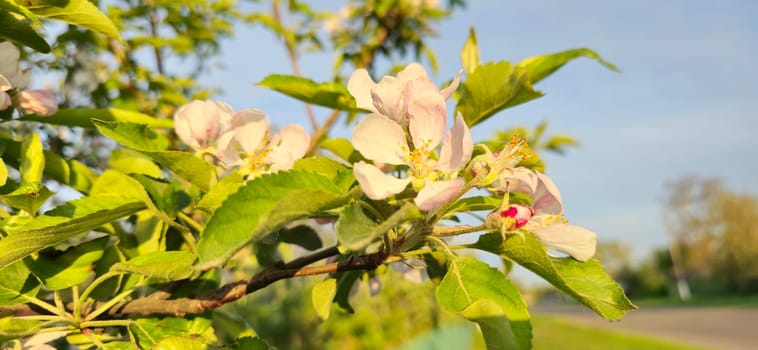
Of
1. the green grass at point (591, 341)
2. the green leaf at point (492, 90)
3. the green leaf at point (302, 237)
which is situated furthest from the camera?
the green grass at point (591, 341)

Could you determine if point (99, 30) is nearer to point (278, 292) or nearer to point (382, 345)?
point (382, 345)

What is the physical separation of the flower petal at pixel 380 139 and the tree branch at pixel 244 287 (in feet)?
0.43

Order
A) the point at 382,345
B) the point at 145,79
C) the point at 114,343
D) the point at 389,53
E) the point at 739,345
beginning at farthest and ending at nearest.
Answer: the point at 739,345, the point at 382,345, the point at 389,53, the point at 145,79, the point at 114,343

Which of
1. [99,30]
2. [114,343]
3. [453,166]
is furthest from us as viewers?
[99,30]

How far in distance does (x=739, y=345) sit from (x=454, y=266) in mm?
15111

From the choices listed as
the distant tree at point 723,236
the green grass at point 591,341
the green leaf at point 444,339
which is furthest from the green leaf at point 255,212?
the distant tree at point 723,236

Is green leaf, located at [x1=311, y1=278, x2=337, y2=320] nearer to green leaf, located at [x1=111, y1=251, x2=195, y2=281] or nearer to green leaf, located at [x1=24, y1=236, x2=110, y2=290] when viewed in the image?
green leaf, located at [x1=111, y1=251, x2=195, y2=281]

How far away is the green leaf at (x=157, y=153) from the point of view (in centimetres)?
87

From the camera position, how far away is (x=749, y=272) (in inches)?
1248

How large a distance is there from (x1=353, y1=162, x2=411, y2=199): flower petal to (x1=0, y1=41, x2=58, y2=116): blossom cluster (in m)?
0.60

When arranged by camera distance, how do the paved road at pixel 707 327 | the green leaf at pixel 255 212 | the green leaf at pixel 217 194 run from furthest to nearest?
the paved road at pixel 707 327 < the green leaf at pixel 217 194 < the green leaf at pixel 255 212

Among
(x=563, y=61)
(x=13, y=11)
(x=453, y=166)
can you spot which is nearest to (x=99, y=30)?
(x=13, y=11)

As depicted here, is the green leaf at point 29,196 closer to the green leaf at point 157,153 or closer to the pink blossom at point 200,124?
the green leaf at point 157,153

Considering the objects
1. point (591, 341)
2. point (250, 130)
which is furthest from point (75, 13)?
point (591, 341)
